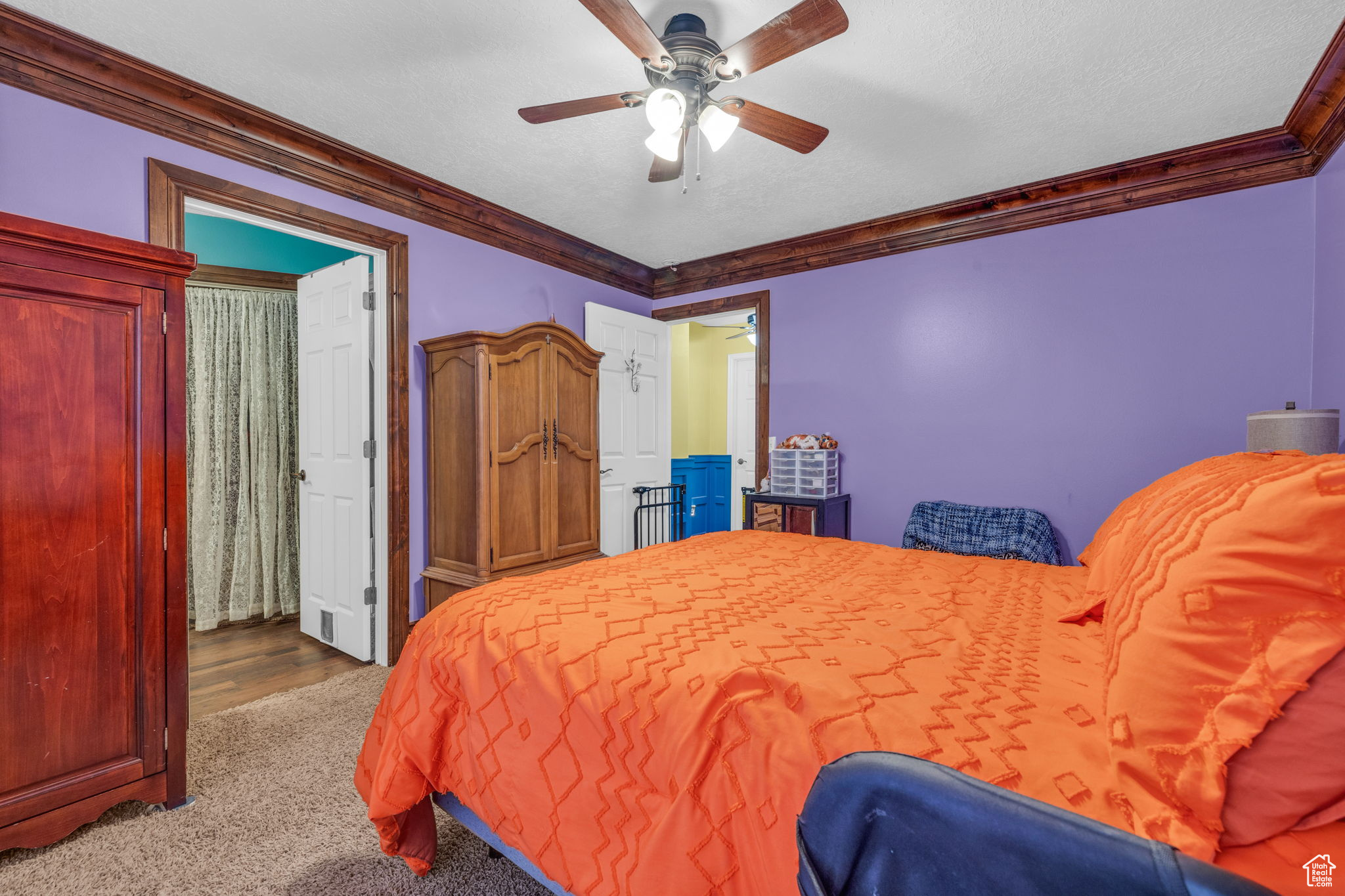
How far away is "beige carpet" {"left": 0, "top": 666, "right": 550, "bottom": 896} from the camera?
1543 millimetres

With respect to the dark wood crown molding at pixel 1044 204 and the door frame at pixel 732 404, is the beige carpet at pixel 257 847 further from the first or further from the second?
the door frame at pixel 732 404

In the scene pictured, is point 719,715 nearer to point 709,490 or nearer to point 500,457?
point 500,457

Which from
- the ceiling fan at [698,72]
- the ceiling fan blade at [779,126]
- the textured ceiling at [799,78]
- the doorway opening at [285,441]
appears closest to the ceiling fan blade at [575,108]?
the ceiling fan at [698,72]

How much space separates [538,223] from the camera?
3.72 meters

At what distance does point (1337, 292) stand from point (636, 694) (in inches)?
128

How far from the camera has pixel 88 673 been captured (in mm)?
1687

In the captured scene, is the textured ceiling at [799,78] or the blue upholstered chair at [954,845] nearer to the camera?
the blue upholstered chair at [954,845]

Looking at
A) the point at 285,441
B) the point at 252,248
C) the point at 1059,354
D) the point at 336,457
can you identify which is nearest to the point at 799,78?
the point at 1059,354

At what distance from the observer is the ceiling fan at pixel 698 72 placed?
61.8 inches

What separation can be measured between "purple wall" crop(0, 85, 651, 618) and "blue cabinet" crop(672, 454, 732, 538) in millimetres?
2335

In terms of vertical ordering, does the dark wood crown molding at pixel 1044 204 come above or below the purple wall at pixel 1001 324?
above

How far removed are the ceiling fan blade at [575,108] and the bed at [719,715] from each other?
1548 mm

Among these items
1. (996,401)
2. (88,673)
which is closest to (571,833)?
(88,673)

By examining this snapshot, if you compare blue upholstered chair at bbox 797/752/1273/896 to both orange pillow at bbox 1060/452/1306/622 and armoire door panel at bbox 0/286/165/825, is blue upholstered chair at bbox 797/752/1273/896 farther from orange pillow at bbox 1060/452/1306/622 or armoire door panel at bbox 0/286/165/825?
armoire door panel at bbox 0/286/165/825
